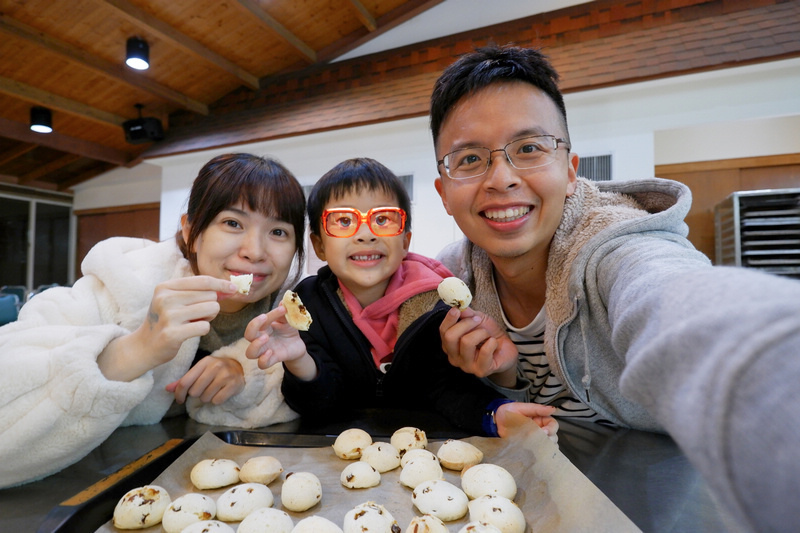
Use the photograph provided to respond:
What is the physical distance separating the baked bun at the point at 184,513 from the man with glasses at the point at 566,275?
685mm

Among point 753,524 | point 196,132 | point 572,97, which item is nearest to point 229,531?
point 753,524

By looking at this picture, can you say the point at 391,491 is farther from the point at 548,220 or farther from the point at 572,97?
the point at 572,97

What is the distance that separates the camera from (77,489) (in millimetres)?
883

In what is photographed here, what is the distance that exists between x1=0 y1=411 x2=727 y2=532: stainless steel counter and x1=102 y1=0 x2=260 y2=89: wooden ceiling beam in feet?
15.7

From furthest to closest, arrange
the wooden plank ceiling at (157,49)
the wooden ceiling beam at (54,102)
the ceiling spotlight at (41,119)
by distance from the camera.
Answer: the ceiling spotlight at (41,119) → the wooden ceiling beam at (54,102) → the wooden plank ceiling at (157,49)

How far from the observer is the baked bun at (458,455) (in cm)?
102

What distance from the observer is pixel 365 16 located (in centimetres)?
497

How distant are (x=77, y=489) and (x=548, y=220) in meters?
1.27

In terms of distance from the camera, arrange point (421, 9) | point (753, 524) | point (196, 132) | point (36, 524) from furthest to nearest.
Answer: point (196, 132)
point (421, 9)
point (36, 524)
point (753, 524)

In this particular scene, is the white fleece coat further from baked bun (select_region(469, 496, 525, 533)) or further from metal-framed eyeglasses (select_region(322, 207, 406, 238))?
baked bun (select_region(469, 496, 525, 533))

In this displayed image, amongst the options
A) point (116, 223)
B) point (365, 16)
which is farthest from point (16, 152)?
point (365, 16)

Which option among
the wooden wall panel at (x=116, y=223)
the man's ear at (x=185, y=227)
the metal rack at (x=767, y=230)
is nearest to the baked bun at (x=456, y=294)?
the man's ear at (x=185, y=227)

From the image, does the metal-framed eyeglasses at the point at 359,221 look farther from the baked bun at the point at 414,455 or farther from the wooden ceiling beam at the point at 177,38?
the wooden ceiling beam at the point at 177,38

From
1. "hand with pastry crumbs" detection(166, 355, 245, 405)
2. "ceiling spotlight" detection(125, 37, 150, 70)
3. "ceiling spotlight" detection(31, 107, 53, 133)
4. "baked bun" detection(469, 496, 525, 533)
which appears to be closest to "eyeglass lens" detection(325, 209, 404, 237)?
"hand with pastry crumbs" detection(166, 355, 245, 405)
